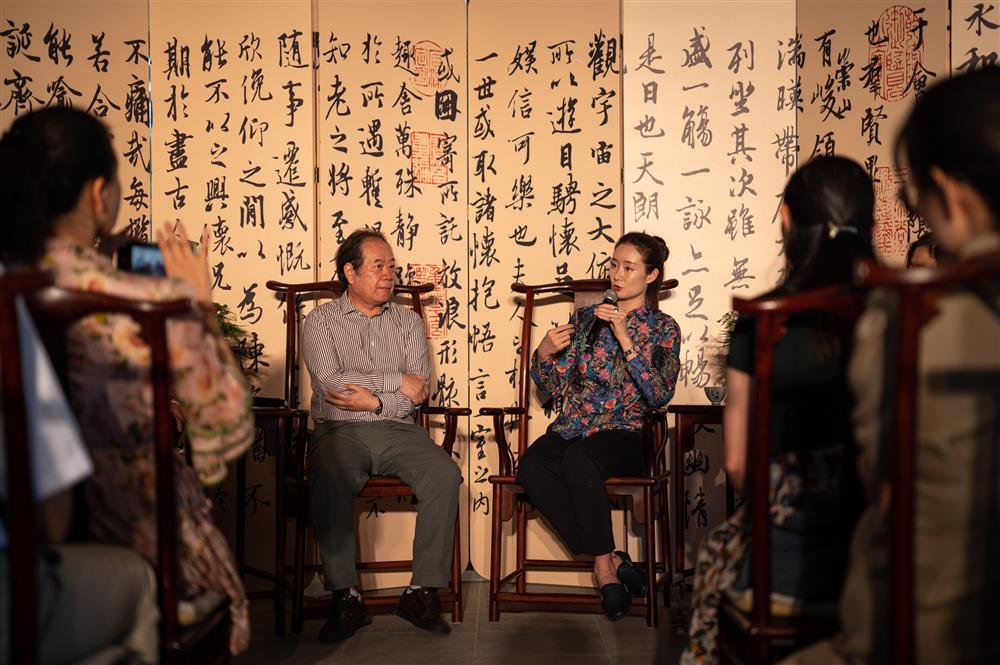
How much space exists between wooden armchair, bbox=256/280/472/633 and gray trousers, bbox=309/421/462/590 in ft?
0.16

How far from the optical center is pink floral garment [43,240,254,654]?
1.47m

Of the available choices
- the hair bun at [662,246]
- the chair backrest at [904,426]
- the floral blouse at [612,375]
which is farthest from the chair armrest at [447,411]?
the chair backrest at [904,426]

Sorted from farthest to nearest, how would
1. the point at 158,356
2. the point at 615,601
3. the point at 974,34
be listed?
the point at 974,34
the point at 615,601
the point at 158,356

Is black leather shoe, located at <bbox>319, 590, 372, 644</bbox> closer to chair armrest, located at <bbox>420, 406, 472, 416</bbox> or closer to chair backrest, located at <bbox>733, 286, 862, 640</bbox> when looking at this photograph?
chair armrest, located at <bbox>420, 406, 472, 416</bbox>

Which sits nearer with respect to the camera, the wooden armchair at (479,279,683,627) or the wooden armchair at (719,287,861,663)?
the wooden armchair at (719,287,861,663)

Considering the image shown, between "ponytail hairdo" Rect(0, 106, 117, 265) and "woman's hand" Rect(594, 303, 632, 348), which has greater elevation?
"ponytail hairdo" Rect(0, 106, 117, 265)

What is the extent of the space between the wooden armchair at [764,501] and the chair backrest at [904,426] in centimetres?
29

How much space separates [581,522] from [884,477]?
1899 mm

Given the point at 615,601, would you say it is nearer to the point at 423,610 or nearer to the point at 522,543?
the point at 522,543

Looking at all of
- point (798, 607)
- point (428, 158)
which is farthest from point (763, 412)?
point (428, 158)

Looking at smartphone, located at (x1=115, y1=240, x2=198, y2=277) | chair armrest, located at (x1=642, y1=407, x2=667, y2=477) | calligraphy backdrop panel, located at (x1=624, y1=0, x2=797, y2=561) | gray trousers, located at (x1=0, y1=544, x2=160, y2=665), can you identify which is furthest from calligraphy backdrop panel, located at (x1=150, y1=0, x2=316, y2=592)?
gray trousers, located at (x1=0, y1=544, x2=160, y2=665)

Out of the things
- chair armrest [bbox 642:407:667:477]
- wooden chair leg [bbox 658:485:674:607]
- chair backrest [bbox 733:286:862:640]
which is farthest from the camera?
wooden chair leg [bbox 658:485:674:607]

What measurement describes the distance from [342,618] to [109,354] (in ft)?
5.37

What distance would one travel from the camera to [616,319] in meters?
3.10
